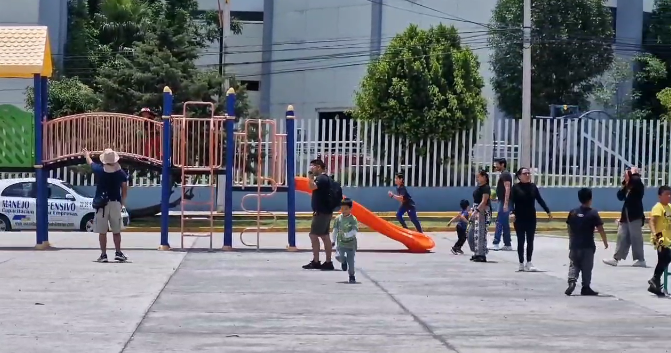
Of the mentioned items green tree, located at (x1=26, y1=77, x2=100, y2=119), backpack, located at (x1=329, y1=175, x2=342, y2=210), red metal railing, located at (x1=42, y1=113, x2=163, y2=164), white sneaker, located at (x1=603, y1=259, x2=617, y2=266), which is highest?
green tree, located at (x1=26, y1=77, x2=100, y2=119)

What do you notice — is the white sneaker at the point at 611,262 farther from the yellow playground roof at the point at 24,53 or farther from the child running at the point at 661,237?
the yellow playground roof at the point at 24,53

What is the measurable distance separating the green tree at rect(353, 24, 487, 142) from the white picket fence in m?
0.55

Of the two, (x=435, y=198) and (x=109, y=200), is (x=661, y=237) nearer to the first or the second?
(x=109, y=200)

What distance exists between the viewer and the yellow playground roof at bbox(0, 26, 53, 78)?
19.8 metres

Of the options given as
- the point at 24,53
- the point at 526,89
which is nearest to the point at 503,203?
the point at 526,89

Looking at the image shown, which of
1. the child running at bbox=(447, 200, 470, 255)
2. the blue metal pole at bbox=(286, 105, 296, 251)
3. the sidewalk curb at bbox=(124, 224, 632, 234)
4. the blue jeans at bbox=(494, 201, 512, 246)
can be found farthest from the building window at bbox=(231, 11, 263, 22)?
the child running at bbox=(447, 200, 470, 255)

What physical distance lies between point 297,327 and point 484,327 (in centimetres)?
195

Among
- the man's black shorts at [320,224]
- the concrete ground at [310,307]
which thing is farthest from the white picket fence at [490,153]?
the man's black shorts at [320,224]

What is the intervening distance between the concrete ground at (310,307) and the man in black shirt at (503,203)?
1939 millimetres

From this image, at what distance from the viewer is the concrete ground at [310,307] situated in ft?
32.3

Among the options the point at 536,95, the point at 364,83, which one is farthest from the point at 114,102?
the point at 536,95

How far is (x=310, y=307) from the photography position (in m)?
12.3

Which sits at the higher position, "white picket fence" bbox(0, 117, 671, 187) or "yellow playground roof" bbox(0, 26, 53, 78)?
"yellow playground roof" bbox(0, 26, 53, 78)

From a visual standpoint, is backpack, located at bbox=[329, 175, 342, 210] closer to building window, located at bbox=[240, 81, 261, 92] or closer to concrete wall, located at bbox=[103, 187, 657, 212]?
concrete wall, located at bbox=[103, 187, 657, 212]
